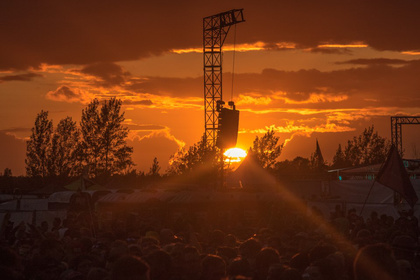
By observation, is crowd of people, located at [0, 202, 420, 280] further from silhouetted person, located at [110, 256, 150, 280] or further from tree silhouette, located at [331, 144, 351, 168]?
tree silhouette, located at [331, 144, 351, 168]

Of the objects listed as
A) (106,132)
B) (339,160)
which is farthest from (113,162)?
(339,160)

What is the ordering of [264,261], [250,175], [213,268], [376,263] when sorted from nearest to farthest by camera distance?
1. [376,263]
2. [213,268]
3. [264,261]
4. [250,175]

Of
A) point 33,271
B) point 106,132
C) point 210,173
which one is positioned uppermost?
point 106,132

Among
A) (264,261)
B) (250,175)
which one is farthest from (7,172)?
(264,261)

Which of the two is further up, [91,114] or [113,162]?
[91,114]

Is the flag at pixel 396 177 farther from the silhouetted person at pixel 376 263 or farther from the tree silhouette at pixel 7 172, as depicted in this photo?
the tree silhouette at pixel 7 172

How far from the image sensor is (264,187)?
4400 cm

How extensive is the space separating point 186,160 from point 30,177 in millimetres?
18040

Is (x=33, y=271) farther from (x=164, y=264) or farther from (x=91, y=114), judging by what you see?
(x=91, y=114)

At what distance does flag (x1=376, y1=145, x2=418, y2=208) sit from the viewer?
19.9m

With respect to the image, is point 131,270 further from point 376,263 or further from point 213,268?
point 213,268

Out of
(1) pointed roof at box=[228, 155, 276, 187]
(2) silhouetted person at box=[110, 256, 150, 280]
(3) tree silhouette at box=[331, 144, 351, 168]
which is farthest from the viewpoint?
(3) tree silhouette at box=[331, 144, 351, 168]

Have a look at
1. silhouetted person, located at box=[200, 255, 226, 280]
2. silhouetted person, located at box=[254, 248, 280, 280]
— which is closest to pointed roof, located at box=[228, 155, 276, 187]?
silhouetted person, located at box=[254, 248, 280, 280]

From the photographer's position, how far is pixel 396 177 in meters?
20.2
